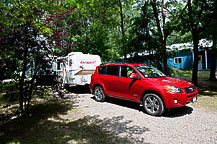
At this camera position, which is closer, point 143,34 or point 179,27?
point 179,27

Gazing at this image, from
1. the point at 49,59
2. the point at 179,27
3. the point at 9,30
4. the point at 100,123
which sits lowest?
the point at 100,123

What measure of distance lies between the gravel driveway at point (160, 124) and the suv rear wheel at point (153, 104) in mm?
194

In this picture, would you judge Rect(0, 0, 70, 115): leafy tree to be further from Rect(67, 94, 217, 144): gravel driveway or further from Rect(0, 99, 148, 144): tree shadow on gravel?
Rect(67, 94, 217, 144): gravel driveway

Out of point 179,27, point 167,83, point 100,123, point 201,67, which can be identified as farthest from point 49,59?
point 201,67

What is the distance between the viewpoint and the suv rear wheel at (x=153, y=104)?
4925 mm

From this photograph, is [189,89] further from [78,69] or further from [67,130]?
[78,69]

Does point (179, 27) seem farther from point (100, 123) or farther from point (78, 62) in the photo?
point (100, 123)

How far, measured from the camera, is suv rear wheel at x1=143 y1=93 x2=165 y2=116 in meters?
4.93

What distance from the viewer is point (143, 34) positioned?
12.9 m

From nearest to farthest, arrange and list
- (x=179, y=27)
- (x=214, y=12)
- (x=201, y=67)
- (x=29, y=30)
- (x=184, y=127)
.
Result: 1. (x=184, y=127)
2. (x=29, y=30)
3. (x=214, y=12)
4. (x=179, y=27)
5. (x=201, y=67)

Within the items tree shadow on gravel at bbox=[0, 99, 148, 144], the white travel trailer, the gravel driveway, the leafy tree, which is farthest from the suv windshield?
the white travel trailer

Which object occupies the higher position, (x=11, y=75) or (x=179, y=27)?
(x=179, y=27)

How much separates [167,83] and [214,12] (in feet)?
23.7

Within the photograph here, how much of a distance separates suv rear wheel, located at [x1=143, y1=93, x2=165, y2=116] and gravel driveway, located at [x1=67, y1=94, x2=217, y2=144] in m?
0.19
